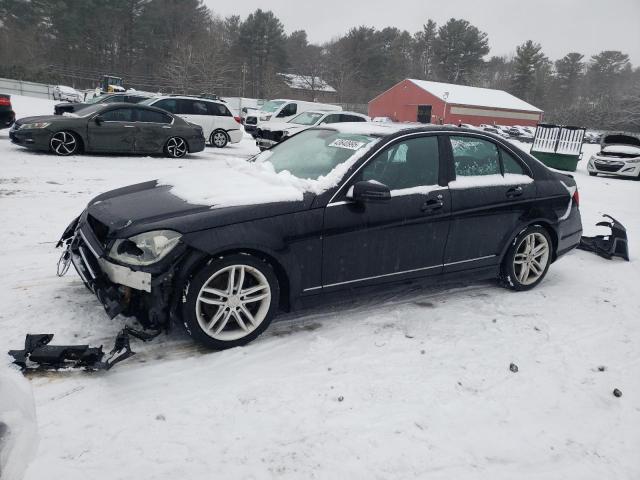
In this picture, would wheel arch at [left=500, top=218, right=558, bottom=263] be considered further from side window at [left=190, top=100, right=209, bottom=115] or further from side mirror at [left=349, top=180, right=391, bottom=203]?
side window at [left=190, top=100, right=209, bottom=115]

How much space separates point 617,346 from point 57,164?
10.3 metres

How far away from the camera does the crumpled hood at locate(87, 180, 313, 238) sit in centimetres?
325

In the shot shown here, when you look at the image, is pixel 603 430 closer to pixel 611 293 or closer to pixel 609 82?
pixel 611 293

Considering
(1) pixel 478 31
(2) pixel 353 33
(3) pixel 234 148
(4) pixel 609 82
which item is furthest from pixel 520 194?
(4) pixel 609 82

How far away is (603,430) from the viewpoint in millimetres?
2896

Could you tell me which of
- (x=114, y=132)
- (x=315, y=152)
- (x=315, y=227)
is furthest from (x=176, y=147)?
(x=315, y=227)

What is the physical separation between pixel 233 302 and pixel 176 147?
1049 cm

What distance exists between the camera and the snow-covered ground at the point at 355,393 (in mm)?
2480

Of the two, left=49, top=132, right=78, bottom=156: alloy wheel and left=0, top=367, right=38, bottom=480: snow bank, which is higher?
left=49, top=132, right=78, bottom=156: alloy wheel

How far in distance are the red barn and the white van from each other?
29623 mm

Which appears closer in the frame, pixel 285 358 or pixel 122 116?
pixel 285 358

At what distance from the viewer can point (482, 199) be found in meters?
4.50

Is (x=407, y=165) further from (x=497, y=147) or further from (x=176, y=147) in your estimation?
(x=176, y=147)

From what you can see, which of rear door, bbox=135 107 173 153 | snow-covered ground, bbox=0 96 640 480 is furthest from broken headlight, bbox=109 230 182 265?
rear door, bbox=135 107 173 153
